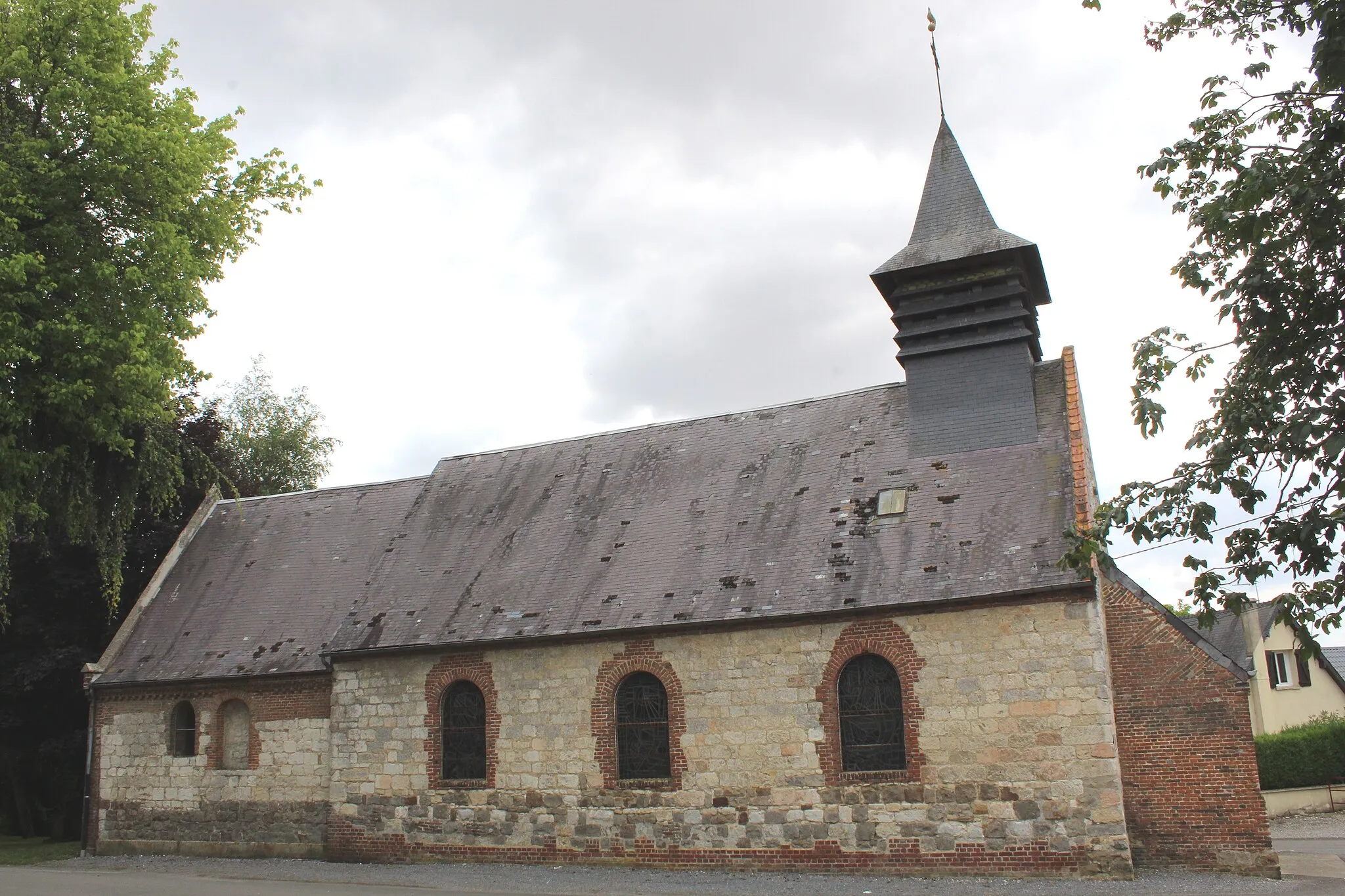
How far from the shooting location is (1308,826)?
21.6 meters

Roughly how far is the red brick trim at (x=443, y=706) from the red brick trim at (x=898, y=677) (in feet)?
17.0

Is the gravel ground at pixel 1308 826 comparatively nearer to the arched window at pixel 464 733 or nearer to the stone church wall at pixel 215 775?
the arched window at pixel 464 733

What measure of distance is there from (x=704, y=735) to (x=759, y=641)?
155 cm

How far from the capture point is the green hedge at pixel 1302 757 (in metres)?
24.5

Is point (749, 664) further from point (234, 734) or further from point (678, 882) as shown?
point (234, 734)

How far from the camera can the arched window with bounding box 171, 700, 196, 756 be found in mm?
19188

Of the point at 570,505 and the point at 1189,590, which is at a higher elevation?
the point at 570,505

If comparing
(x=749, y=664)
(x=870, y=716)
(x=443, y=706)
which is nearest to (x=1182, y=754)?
(x=870, y=716)

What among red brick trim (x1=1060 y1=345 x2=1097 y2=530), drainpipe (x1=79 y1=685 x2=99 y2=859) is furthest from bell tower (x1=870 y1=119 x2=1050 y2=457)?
drainpipe (x1=79 y1=685 x2=99 y2=859)

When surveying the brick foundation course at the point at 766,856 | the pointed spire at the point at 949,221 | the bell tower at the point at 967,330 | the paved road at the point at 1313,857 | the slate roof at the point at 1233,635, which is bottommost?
the paved road at the point at 1313,857

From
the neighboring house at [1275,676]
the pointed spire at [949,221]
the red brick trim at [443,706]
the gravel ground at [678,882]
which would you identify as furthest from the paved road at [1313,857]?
the red brick trim at [443,706]

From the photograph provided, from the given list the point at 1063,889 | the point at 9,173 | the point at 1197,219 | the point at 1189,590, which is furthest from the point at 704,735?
the point at 9,173

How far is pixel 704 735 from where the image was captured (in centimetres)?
1488

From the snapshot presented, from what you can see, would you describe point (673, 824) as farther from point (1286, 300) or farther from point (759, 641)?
point (1286, 300)
